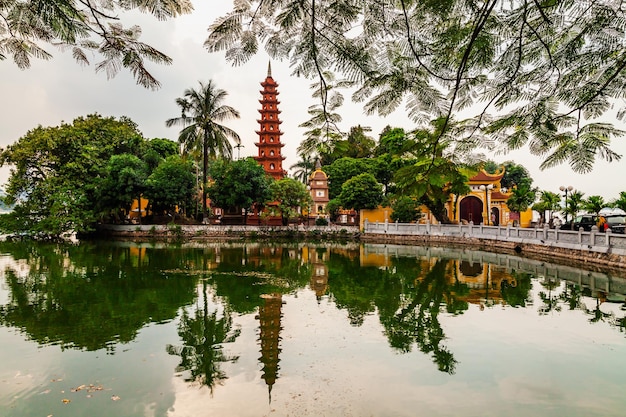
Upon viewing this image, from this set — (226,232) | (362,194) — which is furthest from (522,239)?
(226,232)

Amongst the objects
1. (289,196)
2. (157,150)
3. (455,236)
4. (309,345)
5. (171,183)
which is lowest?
(309,345)

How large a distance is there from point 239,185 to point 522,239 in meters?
16.0

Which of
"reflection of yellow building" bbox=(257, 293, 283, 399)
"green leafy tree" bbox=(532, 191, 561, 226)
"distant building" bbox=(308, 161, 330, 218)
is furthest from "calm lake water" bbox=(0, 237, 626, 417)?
"distant building" bbox=(308, 161, 330, 218)

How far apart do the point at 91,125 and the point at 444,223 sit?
78.2 ft

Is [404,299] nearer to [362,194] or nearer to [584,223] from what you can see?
[584,223]

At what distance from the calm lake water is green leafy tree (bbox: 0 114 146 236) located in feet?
46.7

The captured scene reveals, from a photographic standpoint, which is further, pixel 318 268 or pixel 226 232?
pixel 226 232

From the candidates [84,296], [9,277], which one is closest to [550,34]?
[84,296]

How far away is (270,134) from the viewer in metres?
33.2

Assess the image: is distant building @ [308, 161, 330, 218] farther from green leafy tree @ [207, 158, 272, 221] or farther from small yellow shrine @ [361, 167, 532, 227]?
green leafy tree @ [207, 158, 272, 221]

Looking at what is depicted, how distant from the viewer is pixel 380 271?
13.1 meters

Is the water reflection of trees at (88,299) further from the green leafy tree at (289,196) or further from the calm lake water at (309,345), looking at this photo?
the green leafy tree at (289,196)

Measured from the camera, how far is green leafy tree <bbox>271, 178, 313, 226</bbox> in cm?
2662

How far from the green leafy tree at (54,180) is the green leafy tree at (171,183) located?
351 centimetres
